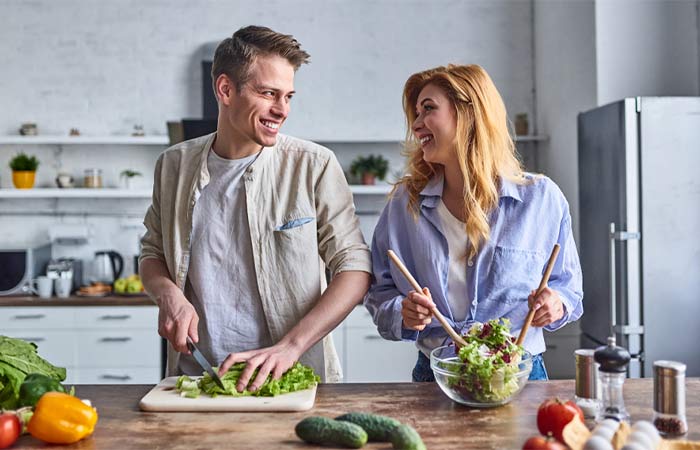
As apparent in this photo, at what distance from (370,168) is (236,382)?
3369mm

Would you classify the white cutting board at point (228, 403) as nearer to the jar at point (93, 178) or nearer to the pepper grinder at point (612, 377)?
the pepper grinder at point (612, 377)

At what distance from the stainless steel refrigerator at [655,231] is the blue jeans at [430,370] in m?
1.67

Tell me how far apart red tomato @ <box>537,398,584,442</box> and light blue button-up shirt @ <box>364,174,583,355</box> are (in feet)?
1.56

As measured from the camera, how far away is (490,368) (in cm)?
170

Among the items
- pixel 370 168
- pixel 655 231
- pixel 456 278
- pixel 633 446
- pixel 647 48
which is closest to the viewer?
pixel 633 446

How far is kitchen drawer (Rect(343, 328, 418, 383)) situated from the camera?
4.64 m

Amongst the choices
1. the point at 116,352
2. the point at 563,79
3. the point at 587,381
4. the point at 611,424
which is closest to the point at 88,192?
the point at 116,352

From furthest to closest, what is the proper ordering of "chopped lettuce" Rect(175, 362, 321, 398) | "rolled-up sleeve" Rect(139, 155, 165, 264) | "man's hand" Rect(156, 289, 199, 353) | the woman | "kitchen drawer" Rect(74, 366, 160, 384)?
"kitchen drawer" Rect(74, 366, 160, 384) → "rolled-up sleeve" Rect(139, 155, 165, 264) → the woman → "man's hand" Rect(156, 289, 199, 353) → "chopped lettuce" Rect(175, 362, 321, 398)

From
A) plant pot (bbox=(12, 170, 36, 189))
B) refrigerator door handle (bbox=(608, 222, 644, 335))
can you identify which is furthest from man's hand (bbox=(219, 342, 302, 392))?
plant pot (bbox=(12, 170, 36, 189))

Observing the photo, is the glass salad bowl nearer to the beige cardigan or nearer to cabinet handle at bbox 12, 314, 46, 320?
the beige cardigan

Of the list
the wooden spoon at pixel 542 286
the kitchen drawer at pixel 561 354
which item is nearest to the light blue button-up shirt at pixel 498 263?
the wooden spoon at pixel 542 286

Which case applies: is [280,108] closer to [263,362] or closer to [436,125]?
[436,125]

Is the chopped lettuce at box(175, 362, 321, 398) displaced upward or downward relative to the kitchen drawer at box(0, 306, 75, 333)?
upward

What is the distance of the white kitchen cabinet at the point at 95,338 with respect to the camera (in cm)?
462
